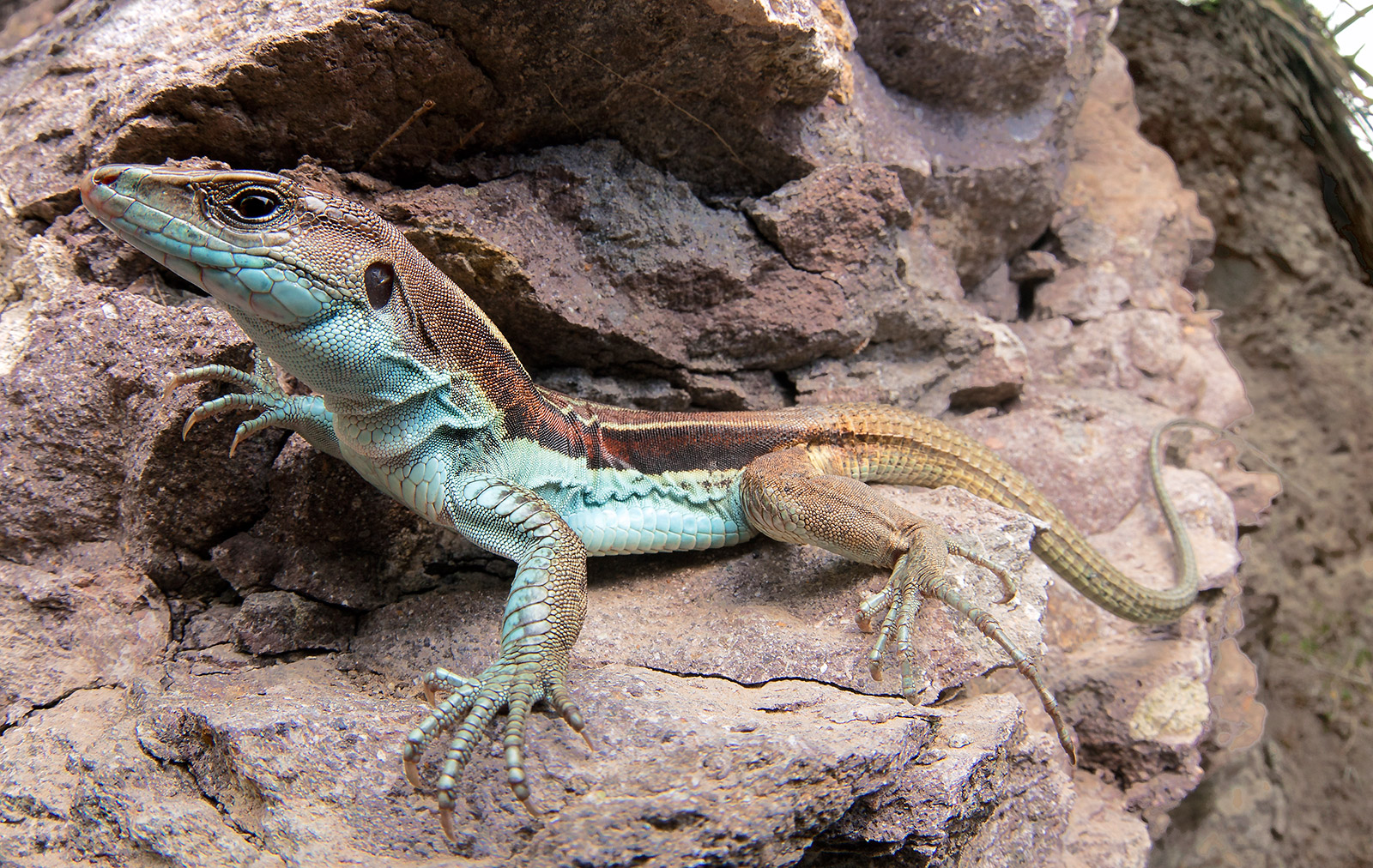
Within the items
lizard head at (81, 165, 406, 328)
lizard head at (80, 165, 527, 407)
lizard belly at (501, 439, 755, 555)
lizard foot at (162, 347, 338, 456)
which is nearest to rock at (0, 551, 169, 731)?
lizard foot at (162, 347, 338, 456)

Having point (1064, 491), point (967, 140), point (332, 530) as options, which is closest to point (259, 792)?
point (332, 530)

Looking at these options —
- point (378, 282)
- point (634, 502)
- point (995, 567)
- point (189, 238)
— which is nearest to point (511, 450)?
point (634, 502)

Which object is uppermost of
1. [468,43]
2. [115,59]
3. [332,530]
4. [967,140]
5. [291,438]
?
[967,140]

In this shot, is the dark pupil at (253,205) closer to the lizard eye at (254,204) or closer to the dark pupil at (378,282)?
the lizard eye at (254,204)

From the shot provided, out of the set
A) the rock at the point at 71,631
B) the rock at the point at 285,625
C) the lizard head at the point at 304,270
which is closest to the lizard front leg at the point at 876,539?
the lizard head at the point at 304,270

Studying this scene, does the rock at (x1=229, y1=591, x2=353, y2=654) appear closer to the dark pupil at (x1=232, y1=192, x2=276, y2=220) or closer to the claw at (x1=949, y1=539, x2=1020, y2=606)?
the dark pupil at (x1=232, y1=192, x2=276, y2=220)

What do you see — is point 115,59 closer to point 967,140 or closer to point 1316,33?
point 967,140

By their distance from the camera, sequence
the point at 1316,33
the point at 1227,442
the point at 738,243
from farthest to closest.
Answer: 1. the point at 1316,33
2. the point at 1227,442
3. the point at 738,243
